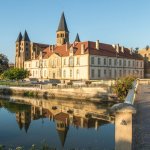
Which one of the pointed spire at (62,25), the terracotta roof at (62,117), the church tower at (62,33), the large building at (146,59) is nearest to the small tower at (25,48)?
the church tower at (62,33)

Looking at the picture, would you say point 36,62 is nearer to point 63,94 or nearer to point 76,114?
point 63,94

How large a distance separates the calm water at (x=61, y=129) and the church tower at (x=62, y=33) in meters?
45.6

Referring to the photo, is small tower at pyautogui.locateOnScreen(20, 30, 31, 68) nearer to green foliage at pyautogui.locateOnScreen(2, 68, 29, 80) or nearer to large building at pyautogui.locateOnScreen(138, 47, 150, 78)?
green foliage at pyautogui.locateOnScreen(2, 68, 29, 80)

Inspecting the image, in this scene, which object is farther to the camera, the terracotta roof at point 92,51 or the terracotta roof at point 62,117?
the terracotta roof at point 92,51

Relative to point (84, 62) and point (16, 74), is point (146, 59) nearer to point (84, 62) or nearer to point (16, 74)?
point (84, 62)

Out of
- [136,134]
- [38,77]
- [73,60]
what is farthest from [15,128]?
[38,77]

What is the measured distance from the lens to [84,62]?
53.3m

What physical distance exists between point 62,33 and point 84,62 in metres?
23.1

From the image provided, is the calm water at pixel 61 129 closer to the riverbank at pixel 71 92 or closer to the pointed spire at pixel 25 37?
the riverbank at pixel 71 92

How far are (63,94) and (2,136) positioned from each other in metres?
22.1

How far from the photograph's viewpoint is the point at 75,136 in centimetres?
1744

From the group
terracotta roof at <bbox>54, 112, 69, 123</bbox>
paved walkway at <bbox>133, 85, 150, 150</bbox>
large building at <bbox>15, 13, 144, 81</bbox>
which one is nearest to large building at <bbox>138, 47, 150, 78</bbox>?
large building at <bbox>15, 13, 144, 81</bbox>

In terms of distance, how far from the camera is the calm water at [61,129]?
51.5ft

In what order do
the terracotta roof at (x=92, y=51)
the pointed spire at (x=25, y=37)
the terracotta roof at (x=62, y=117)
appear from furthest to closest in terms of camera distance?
1. the pointed spire at (x=25, y=37)
2. the terracotta roof at (x=92, y=51)
3. the terracotta roof at (x=62, y=117)
